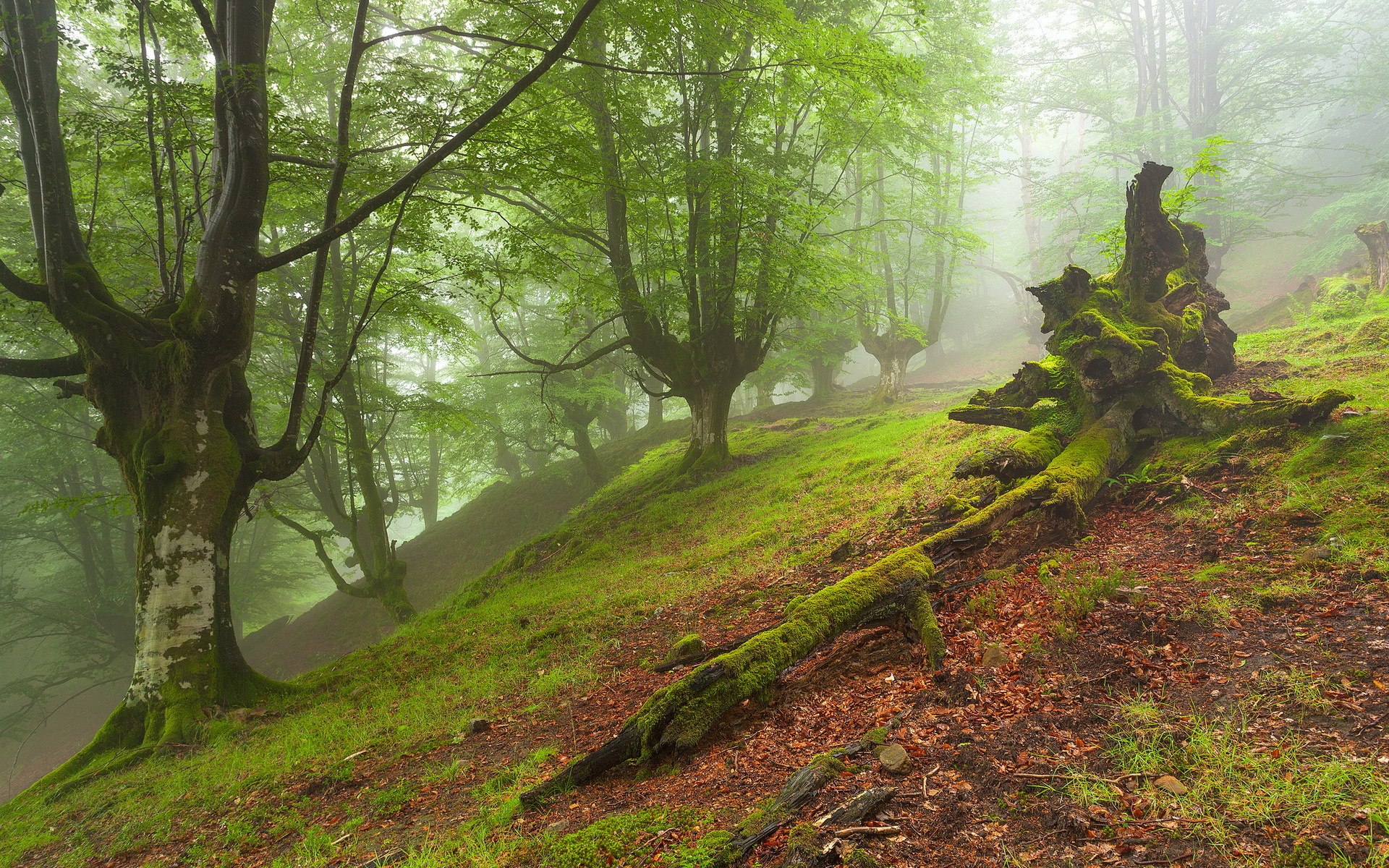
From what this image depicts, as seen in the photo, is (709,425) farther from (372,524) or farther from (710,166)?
(372,524)

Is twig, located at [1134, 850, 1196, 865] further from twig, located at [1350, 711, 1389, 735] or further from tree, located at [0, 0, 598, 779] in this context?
tree, located at [0, 0, 598, 779]

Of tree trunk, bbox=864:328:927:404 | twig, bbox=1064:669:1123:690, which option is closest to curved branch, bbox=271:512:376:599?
twig, bbox=1064:669:1123:690

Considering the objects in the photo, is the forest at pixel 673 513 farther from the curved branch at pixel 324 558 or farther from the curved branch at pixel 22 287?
the curved branch at pixel 324 558

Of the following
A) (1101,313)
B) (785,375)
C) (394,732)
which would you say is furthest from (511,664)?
(785,375)

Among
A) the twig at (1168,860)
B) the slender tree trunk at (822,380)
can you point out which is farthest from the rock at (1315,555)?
the slender tree trunk at (822,380)

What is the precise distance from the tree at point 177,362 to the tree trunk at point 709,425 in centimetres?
798

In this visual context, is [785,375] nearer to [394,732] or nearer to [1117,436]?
[1117,436]

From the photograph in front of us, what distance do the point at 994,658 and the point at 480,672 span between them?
5362 millimetres

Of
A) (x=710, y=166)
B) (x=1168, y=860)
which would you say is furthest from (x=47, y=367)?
(x=1168, y=860)

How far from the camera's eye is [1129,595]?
3656 mm

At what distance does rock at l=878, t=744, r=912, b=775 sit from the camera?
262cm

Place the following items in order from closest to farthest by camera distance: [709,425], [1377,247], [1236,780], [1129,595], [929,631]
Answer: [1236,780]
[1129,595]
[929,631]
[1377,247]
[709,425]

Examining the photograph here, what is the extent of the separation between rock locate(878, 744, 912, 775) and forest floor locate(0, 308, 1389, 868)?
28 mm

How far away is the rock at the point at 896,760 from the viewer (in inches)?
103
